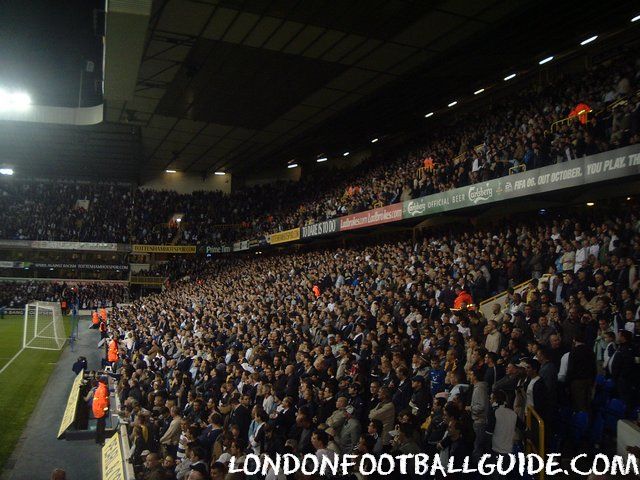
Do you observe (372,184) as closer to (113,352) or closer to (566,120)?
(566,120)

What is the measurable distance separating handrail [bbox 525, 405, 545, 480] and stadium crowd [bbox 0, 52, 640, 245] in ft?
24.4

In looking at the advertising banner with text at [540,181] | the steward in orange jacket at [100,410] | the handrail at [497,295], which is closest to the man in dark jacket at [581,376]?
the handrail at [497,295]

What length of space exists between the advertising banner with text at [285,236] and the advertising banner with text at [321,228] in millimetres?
718

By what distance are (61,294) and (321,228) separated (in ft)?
85.6

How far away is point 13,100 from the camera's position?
26.6 metres

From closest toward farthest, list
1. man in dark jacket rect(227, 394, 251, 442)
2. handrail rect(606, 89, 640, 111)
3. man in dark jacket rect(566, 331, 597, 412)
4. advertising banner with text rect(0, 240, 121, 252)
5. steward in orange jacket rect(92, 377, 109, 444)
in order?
man in dark jacket rect(566, 331, 597, 412), man in dark jacket rect(227, 394, 251, 442), steward in orange jacket rect(92, 377, 109, 444), handrail rect(606, 89, 640, 111), advertising banner with text rect(0, 240, 121, 252)

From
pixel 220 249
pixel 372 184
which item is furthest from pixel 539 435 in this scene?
pixel 220 249

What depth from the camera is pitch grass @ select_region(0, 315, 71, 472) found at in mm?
12638

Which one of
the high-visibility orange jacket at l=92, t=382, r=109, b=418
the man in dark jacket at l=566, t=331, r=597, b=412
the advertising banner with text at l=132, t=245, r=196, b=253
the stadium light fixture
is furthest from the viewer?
the advertising banner with text at l=132, t=245, r=196, b=253

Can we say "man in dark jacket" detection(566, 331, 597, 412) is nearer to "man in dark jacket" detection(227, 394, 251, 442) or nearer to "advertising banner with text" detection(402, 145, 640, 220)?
"man in dark jacket" detection(227, 394, 251, 442)

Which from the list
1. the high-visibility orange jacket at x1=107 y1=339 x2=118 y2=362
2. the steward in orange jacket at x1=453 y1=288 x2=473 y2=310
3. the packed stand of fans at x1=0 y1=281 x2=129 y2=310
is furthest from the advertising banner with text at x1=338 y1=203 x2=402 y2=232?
the packed stand of fans at x1=0 y1=281 x2=129 y2=310

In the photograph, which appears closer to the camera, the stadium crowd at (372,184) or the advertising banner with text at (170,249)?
the stadium crowd at (372,184)

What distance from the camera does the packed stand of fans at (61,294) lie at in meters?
40.7

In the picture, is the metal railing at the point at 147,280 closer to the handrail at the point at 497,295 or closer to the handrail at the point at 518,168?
the handrail at the point at 518,168
